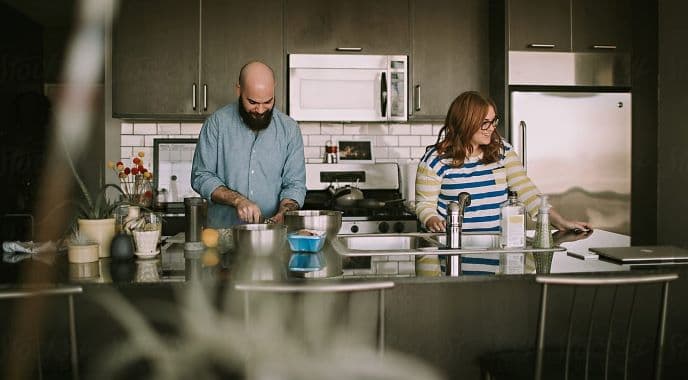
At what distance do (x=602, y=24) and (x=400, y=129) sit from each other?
63.7 inches

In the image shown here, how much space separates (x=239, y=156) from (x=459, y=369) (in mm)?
1594

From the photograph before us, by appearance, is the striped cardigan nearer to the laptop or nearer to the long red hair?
the long red hair

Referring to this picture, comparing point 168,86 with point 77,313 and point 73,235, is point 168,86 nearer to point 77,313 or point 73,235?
point 73,235

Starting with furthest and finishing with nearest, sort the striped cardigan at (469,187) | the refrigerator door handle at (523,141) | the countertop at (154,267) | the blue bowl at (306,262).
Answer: the refrigerator door handle at (523,141) < the striped cardigan at (469,187) < the blue bowl at (306,262) < the countertop at (154,267)

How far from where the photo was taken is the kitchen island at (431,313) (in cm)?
171

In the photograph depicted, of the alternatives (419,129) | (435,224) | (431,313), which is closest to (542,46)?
(419,129)

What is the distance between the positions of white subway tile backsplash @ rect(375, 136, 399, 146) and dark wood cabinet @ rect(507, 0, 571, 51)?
1.06 m

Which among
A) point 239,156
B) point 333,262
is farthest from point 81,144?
point 333,262

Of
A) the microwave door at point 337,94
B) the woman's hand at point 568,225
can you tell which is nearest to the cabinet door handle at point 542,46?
the microwave door at point 337,94

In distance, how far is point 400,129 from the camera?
4.63m

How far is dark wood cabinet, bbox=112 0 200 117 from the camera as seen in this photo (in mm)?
4145

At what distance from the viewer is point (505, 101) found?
4141mm

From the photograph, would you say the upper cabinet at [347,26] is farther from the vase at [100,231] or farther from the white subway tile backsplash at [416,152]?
the vase at [100,231]

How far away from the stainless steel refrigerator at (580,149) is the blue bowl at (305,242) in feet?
8.18
